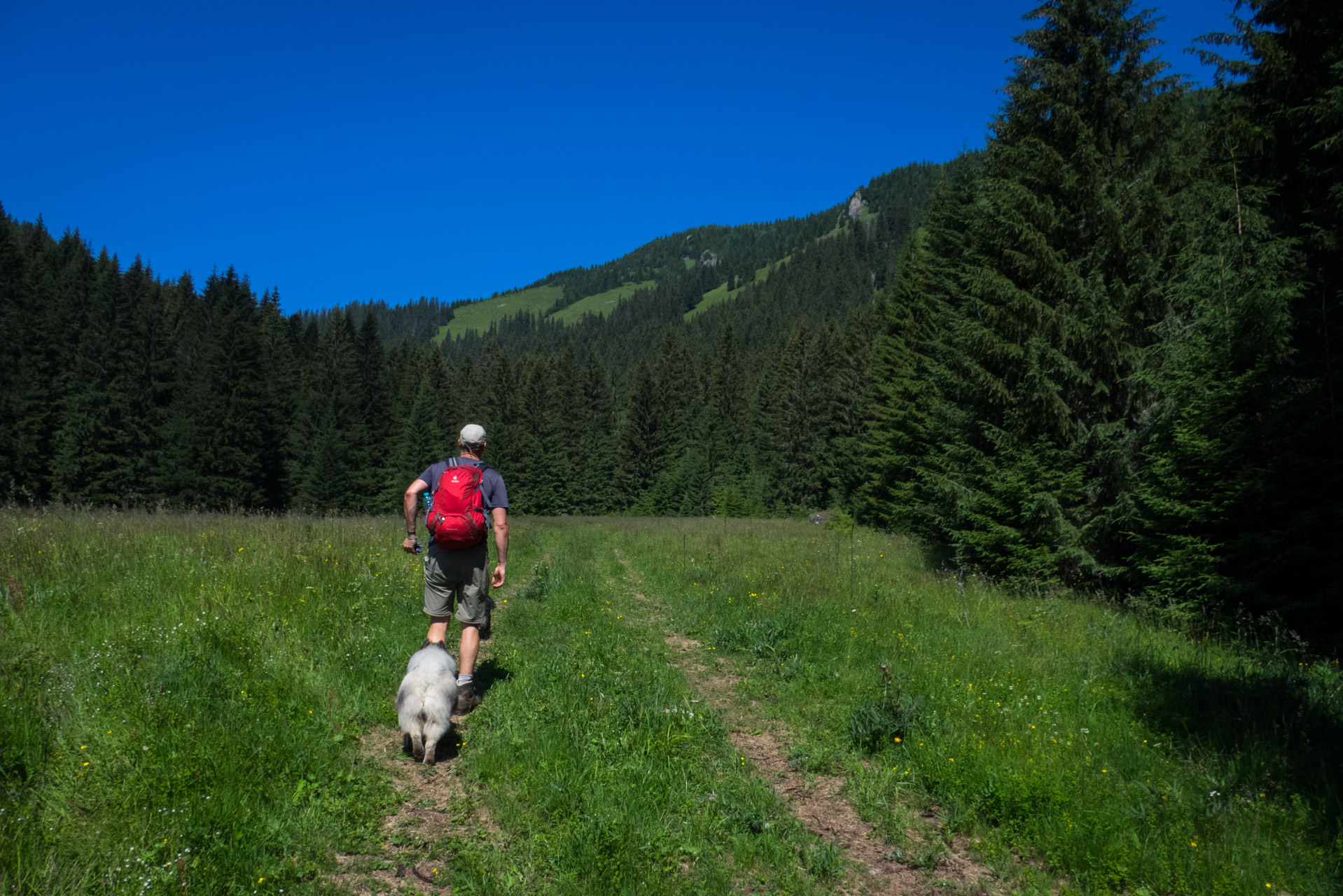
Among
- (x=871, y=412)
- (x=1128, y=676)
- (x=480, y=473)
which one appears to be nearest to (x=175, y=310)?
(x=871, y=412)

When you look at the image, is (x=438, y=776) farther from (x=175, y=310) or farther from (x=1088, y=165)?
(x=175, y=310)

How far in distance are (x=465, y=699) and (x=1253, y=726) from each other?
5.71 metres

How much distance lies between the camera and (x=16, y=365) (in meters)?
37.8

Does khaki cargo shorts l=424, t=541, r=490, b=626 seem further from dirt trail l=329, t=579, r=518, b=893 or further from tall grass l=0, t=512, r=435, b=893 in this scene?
dirt trail l=329, t=579, r=518, b=893

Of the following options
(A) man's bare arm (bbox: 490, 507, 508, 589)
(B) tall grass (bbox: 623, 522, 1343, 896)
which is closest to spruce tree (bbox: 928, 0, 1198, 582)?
(B) tall grass (bbox: 623, 522, 1343, 896)

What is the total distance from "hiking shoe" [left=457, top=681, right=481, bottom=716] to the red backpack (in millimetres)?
1095

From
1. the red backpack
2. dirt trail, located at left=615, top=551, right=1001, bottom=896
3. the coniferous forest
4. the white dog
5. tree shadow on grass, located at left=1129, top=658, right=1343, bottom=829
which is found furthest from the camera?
the coniferous forest

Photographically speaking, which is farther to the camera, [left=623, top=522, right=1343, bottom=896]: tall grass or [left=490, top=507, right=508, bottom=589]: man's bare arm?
[left=490, top=507, right=508, bottom=589]: man's bare arm

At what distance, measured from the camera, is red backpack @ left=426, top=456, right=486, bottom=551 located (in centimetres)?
491

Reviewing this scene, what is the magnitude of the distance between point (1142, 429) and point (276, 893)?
39.1 ft

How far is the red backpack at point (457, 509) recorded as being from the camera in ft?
16.1

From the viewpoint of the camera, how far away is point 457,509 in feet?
16.1

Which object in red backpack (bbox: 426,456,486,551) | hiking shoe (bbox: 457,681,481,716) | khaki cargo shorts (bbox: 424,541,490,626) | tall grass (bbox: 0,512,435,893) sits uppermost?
red backpack (bbox: 426,456,486,551)

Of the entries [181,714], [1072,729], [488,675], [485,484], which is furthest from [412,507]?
[1072,729]
